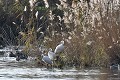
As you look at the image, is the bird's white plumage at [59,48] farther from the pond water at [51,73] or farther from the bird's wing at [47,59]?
the pond water at [51,73]

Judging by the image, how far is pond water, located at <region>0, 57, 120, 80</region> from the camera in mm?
12673

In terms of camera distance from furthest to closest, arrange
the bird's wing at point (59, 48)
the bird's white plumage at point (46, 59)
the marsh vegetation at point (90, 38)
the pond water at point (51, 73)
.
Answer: the bird's wing at point (59, 48) < the marsh vegetation at point (90, 38) < the bird's white plumage at point (46, 59) < the pond water at point (51, 73)

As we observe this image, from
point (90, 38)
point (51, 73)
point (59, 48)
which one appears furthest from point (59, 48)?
point (51, 73)

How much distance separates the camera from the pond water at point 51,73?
12673 millimetres

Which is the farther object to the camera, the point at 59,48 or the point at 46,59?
the point at 59,48

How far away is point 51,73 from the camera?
13844 millimetres

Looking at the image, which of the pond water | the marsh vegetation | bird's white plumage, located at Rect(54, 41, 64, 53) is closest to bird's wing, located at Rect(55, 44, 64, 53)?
bird's white plumage, located at Rect(54, 41, 64, 53)

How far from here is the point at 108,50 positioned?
15.5m

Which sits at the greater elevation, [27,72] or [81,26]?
[81,26]

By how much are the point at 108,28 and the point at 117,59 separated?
0.91m

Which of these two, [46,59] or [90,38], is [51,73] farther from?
[90,38]

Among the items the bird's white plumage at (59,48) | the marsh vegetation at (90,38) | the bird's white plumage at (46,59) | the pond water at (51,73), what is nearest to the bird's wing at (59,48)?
the bird's white plumage at (59,48)

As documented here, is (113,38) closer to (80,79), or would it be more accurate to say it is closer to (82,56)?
(82,56)

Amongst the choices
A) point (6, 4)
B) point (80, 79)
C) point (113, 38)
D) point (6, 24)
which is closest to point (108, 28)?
point (113, 38)
